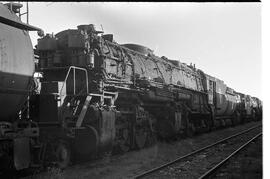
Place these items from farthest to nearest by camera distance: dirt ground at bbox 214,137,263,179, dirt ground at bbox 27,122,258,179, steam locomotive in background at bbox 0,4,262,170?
dirt ground at bbox 214,137,263,179 < dirt ground at bbox 27,122,258,179 < steam locomotive in background at bbox 0,4,262,170

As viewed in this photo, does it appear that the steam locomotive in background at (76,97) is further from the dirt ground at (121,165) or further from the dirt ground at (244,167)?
the dirt ground at (244,167)

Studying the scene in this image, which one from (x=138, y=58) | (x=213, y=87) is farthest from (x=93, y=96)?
(x=213, y=87)

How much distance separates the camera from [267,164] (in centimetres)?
597

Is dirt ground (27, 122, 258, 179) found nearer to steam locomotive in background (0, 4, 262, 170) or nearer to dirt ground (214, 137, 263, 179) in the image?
steam locomotive in background (0, 4, 262, 170)

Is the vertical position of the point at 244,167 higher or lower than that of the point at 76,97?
lower

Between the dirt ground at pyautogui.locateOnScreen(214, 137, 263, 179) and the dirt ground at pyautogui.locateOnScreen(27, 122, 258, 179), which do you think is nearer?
the dirt ground at pyautogui.locateOnScreen(27, 122, 258, 179)

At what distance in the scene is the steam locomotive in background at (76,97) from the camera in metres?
7.61

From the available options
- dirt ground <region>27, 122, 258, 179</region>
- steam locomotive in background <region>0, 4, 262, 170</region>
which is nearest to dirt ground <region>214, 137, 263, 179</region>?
dirt ground <region>27, 122, 258, 179</region>

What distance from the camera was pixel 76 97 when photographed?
10.4 m

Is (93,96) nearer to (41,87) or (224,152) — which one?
(41,87)

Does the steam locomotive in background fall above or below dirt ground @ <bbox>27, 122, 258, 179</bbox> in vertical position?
above

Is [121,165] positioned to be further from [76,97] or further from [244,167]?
[244,167]

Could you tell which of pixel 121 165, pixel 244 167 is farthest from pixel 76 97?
pixel 244 167

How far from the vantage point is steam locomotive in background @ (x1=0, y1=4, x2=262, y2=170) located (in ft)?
25.0
